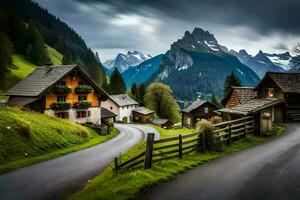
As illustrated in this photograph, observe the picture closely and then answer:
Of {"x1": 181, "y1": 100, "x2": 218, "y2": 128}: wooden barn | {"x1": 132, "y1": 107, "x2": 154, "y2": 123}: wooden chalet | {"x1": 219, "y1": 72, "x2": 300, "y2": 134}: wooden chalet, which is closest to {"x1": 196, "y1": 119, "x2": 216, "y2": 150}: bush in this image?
{"x1": 219, "y1": 72, "x2": 300, "y2": 134}: wooden chalet

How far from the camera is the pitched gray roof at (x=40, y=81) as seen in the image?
47000 mm

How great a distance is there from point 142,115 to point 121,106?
791 centimetres

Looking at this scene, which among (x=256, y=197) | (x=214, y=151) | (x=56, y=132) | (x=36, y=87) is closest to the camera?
(x=256, y=197)

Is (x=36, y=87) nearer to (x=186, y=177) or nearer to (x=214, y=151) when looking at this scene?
(x=214, y=151)

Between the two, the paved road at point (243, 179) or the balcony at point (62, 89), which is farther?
the balcony at point (62, 89)

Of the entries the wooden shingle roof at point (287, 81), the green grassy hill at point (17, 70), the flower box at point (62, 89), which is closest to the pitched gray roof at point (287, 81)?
the wooden shingle roof at point (287, 81)

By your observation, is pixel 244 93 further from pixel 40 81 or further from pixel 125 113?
pixel 125 113

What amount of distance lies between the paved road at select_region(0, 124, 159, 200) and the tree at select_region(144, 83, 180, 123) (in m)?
81.8

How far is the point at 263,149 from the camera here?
2197 centimetres

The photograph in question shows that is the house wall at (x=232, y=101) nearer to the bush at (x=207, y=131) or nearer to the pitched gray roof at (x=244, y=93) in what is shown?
the pitched gray roof at (x=244, y=93)

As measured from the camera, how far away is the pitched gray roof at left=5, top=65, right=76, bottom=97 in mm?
47000

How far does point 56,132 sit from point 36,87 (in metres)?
16.7

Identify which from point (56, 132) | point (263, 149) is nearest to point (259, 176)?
point (263, 149)

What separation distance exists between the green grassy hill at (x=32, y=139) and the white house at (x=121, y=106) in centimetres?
5793
